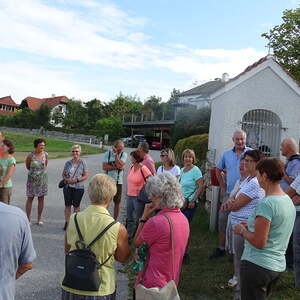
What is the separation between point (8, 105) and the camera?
365 feet

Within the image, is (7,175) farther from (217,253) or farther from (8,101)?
(8,101)

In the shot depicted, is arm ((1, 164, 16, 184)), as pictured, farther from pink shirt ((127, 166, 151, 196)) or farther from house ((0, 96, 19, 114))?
house ((0, 96, 19, 114))

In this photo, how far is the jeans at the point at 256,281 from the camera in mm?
3183

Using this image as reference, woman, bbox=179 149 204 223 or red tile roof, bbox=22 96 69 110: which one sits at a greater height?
red tile roof, bbox=22 96 69 110

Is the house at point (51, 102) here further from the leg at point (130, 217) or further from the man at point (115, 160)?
the leg at point (130, 217)

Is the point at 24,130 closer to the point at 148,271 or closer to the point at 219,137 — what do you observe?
the point at 219,137

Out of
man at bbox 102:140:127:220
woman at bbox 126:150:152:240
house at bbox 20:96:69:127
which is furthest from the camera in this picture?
house at bbox 20:96:69:127

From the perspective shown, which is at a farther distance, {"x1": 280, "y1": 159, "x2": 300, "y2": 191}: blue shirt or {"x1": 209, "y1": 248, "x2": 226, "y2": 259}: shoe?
{"x1": 209, "y1": 248, "x2": 226, "y2": 259}: shoe

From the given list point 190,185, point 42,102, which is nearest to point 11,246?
point 190,185

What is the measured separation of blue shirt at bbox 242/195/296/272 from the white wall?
553 centimetres

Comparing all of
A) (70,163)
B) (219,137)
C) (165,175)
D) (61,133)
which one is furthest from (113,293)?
(61,133)

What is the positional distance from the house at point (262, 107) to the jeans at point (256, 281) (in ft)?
18.4

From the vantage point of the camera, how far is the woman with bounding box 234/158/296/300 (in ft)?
10.1

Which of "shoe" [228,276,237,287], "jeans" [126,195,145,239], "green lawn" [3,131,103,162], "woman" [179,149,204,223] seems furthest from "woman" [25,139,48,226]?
"green lawn" [3,131,103,162]
